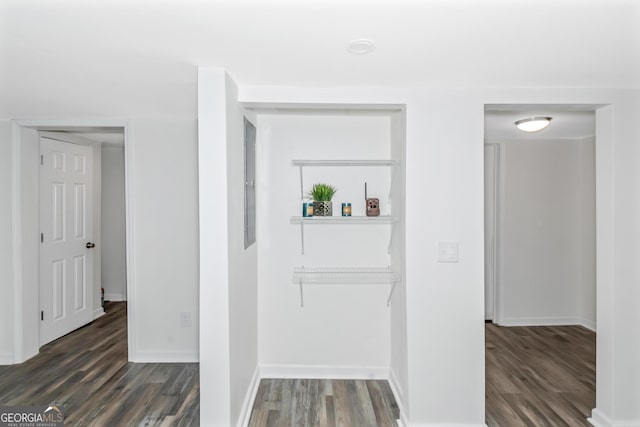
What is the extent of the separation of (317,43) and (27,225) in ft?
11.1

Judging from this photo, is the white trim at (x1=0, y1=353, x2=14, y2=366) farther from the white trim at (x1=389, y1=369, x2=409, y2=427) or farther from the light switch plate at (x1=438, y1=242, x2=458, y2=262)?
the light switch plate at (x1=438, y1=242, x2=458, y2=262)

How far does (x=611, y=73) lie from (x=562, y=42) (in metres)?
0.71

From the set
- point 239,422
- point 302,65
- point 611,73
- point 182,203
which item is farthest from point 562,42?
point 182,203

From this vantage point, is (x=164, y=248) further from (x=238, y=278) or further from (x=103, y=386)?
(x=238, y=278)

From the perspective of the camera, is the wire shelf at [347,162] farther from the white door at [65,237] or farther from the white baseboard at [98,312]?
the white baseboard at [98,312]

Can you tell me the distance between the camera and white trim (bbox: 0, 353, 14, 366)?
11.7ft

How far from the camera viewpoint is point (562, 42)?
5.93 ft

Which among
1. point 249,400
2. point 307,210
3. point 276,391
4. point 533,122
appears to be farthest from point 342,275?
point 533,122

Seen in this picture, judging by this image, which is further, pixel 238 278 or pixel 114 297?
pixel 114 297

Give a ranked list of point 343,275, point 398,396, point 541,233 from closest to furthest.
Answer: point 398,396 → point 343,275 → point 541,233

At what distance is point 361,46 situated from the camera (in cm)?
185

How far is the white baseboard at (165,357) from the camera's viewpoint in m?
3.64

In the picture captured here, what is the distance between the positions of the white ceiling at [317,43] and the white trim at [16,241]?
1.13m

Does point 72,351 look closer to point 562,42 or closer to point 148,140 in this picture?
point 148,140
